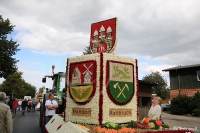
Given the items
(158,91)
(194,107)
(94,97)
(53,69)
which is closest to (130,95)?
(94,97)

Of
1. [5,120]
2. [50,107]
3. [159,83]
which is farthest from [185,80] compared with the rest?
[5,120]

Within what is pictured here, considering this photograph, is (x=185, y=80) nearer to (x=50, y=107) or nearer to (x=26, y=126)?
(x=26, y=126)

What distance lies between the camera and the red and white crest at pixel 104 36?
6879 mm

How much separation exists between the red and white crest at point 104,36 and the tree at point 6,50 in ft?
62.0

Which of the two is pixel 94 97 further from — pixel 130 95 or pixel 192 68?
pixel 192 68

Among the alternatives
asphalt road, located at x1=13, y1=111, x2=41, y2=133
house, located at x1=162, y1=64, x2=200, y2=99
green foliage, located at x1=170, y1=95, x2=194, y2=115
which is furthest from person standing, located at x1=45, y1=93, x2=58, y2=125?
house, located at x1=162, y1=64, x2=200, y2=99

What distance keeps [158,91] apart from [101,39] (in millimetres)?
49355

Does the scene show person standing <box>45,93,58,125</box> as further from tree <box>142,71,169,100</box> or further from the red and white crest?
tree <box>142,71,169,100</box>

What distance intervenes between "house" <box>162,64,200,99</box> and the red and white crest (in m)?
26.0

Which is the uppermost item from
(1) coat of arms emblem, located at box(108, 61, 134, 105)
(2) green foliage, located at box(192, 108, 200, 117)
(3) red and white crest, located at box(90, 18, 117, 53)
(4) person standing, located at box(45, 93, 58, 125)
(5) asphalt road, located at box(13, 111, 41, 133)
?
(3) red and white crest, located at box(90, 18, 117, 53)

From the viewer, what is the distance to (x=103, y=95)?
5.12 metres

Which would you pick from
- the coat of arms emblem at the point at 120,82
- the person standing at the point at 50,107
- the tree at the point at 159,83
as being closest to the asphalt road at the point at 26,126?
the person standing at the point at 50,107

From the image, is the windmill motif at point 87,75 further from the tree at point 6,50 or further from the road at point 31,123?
the tree at point 6,50

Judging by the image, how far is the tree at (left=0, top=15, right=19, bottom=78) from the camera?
2298cm
